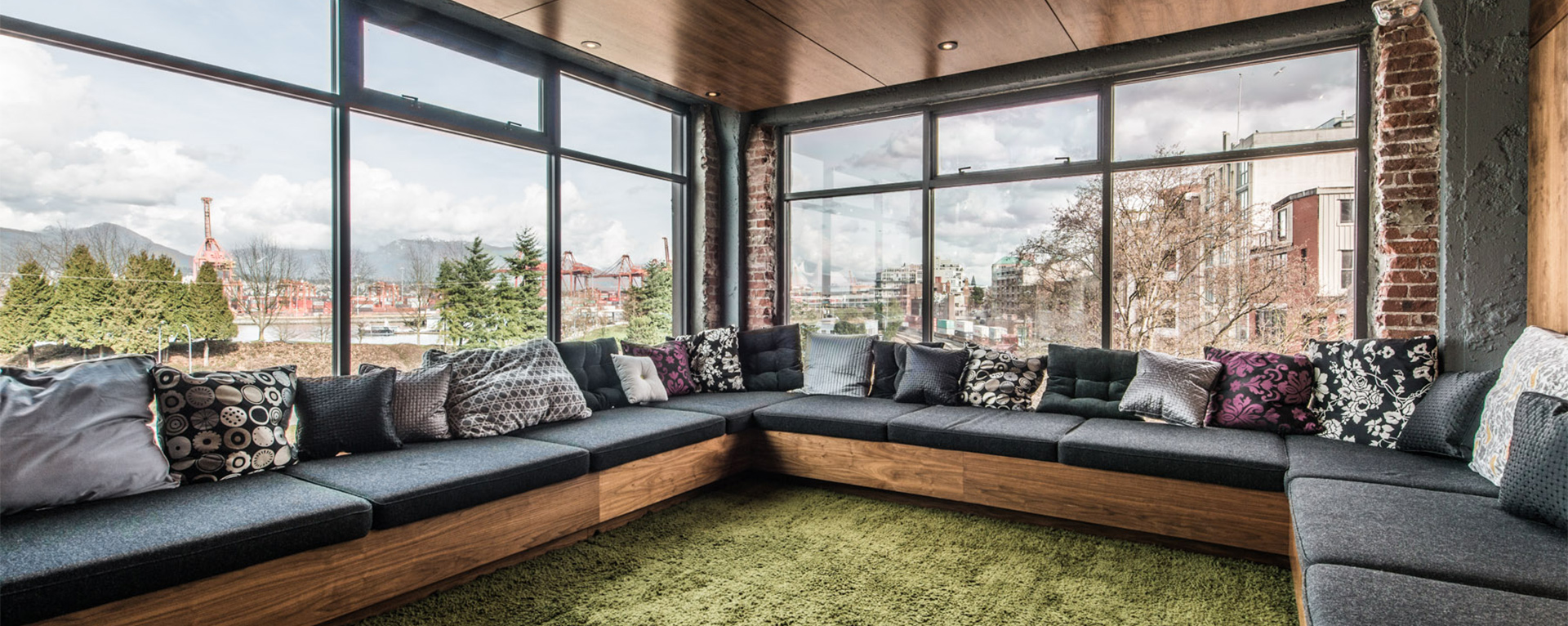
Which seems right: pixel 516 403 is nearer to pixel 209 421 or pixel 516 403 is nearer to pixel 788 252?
pixel 209 421

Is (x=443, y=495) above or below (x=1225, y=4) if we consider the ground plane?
below

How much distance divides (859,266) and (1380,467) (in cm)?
322

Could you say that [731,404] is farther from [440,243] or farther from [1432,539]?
[1432,539]

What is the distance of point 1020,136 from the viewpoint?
15.1 feet

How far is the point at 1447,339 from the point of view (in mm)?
3141

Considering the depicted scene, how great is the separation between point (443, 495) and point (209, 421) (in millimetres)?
802

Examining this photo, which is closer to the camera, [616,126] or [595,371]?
[595,371]

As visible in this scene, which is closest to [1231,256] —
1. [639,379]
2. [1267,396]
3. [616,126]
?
[1267,396]

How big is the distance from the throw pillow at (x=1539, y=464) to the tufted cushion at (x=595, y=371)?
3.57 m

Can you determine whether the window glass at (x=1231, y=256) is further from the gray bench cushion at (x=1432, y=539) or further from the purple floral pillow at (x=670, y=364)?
the purple floral pillow at (x=670, y=364)

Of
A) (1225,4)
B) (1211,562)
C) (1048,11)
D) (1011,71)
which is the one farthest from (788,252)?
(1211,562)

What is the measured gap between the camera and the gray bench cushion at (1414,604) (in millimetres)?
1383

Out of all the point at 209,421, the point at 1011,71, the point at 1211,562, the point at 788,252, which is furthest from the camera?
the point at 788,252

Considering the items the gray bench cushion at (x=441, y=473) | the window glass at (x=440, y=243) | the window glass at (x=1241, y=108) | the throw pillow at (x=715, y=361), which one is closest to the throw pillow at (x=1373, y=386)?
the window glass at (x=1241, y=108)
